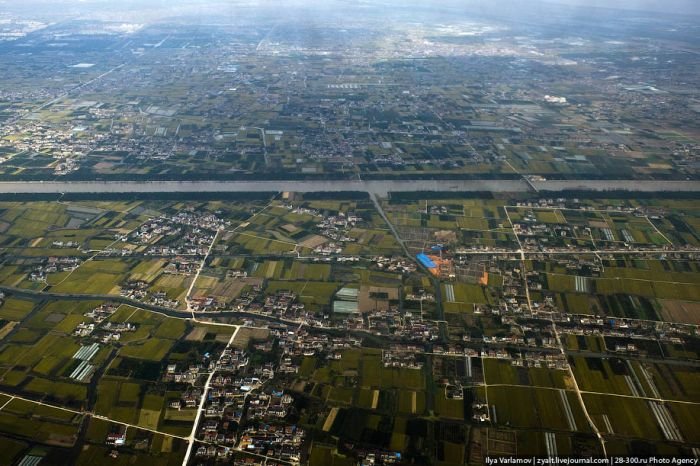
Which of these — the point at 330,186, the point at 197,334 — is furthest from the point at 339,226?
the point at 197,334

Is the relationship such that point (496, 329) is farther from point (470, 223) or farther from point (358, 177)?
point (358, 177)

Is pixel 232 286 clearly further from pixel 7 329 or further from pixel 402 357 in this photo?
pixel 7 329

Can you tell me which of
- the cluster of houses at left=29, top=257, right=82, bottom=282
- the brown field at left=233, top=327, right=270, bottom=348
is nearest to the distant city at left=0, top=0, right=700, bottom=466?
the cluster of houses at left=29, top=257, right=82, bottom=282

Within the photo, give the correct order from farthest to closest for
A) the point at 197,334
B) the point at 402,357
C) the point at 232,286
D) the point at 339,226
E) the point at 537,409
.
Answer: the point at 339,226
the point at 232,286
the point at 197,334
the point at 402,357
the point at 537,409

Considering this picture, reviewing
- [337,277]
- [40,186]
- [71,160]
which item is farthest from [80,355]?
[71,160]

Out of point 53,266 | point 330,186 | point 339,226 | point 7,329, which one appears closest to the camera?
point 7,329

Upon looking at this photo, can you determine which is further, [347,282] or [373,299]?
[347,282]
